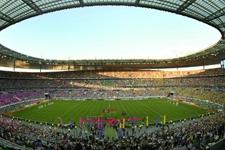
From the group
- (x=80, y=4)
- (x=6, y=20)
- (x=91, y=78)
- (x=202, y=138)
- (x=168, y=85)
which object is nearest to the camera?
(x=202, y=138)

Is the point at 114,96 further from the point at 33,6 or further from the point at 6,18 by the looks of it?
the point at 33,6

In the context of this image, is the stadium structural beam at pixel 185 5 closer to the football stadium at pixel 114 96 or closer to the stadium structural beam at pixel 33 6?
the football stadium at pixel 114 96

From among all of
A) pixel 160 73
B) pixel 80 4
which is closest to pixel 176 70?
pixel 160 73

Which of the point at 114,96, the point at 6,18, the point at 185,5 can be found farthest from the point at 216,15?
the point at 114,96

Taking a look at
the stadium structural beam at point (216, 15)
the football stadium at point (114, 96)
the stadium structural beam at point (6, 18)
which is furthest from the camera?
the stadium structural beam at point (6, 18)

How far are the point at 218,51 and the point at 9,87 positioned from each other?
51210 millimetres

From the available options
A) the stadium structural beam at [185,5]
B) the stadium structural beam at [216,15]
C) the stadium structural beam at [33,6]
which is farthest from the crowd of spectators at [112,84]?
the stadium structural beam at [33,6]

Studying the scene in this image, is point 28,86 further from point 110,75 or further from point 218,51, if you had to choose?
point 218,51

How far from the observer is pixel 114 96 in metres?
92.3

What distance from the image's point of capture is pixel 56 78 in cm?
10481

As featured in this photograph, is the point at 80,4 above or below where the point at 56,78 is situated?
above

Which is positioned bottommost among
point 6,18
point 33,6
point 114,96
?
point 114,96

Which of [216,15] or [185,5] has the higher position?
[185,5]

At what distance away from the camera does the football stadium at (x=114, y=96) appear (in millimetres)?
29938
